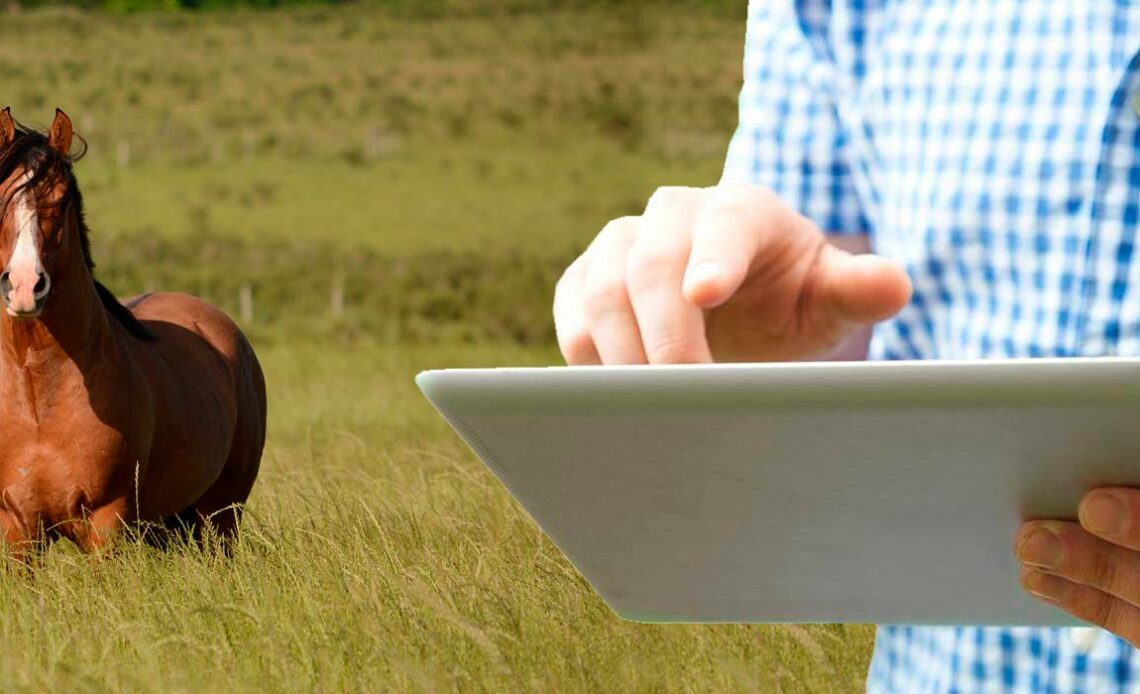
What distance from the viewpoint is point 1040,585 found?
3.90 feet

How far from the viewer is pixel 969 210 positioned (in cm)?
157

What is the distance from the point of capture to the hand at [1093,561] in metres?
1.05

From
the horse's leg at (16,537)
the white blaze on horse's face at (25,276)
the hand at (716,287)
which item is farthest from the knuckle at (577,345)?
the horse's leg at (16,537)

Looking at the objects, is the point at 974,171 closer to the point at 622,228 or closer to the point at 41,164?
the point at 622,228

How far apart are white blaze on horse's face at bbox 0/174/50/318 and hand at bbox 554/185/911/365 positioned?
11.1 feet

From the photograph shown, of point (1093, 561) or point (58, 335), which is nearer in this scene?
point (1093, 561)

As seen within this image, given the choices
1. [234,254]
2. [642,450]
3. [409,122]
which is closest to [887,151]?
[642,450]

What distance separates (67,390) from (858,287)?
4.12 metres

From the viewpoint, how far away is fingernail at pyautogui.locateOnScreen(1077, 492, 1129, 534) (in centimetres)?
104

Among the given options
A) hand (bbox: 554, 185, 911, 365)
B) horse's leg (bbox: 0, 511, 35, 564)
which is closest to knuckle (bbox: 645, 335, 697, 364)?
hand (bbox: 554, 185, 911, 365)

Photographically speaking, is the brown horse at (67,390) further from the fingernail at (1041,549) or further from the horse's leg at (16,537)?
the fingernail at (1041,549)

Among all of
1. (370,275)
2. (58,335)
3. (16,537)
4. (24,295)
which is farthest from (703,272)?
(370,275)

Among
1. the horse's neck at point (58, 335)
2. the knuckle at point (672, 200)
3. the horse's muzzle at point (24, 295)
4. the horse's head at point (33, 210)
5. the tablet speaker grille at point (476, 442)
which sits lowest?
the horse's neck at point (58, 335)

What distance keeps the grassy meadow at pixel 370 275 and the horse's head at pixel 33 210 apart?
24cm
